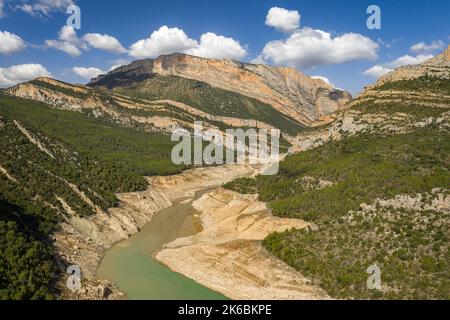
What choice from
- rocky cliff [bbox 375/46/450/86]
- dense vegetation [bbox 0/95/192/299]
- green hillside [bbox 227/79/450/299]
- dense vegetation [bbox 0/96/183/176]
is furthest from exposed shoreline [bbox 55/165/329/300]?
rocky cliff [bbox 375/46/450/86]

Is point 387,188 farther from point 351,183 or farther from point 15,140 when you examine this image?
point 15,140

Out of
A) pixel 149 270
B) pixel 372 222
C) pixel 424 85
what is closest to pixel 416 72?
pixel 424 85

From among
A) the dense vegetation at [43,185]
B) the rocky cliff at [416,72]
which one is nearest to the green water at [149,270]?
the dense vegetation at [43,185]

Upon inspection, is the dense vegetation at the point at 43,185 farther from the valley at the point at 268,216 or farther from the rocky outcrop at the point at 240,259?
the rocky outcrop at the point at 240,259

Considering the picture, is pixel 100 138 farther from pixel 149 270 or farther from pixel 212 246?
pixel 212 246

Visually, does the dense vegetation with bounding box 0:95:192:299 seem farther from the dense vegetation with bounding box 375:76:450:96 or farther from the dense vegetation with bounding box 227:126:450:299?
the dense vegetation with bounding box 375:76:450:96
